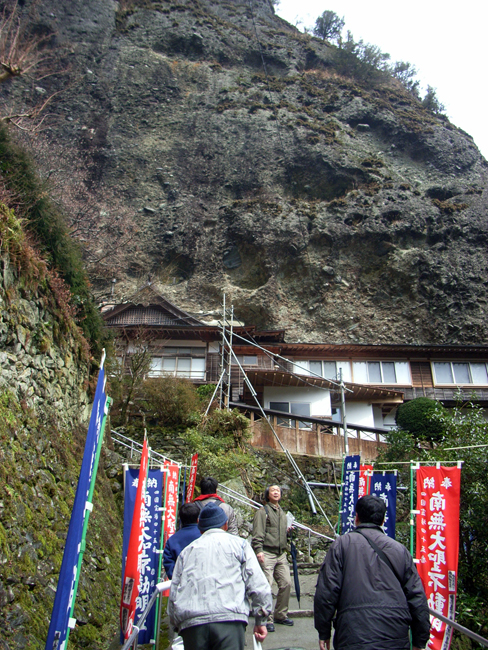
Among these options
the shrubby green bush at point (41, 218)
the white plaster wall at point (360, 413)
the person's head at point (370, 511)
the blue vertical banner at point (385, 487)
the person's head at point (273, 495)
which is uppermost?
the shrubby green bush at point (41, 218)

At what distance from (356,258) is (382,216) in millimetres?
3206

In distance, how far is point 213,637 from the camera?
268 cm

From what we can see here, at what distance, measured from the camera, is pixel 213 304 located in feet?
85.2

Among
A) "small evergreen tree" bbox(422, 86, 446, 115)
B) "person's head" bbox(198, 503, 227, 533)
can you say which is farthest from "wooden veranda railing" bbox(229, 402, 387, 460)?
"small evergreen tree" bbox(422, 86, 446, 115)

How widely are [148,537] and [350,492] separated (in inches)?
176

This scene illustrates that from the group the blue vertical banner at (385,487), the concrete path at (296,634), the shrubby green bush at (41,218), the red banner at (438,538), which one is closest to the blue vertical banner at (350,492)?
the blue vertical banner at (385,487)

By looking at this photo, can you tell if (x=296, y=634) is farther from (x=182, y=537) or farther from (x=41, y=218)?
(x=41, y=218)

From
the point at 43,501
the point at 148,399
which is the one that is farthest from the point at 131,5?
the point at 43,501

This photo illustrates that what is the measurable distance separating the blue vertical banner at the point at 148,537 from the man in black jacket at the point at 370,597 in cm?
235

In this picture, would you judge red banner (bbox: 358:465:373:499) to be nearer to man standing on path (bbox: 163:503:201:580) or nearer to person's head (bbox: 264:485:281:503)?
person's head (bbox: 264:485:281:503)

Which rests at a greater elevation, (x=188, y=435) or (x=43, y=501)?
(x=188, y=435)

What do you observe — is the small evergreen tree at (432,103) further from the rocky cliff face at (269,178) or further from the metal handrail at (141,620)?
the metal handrail at (141,620)

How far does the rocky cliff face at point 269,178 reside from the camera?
2559cm

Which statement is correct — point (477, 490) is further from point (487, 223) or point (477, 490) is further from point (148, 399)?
point (487, 223)
